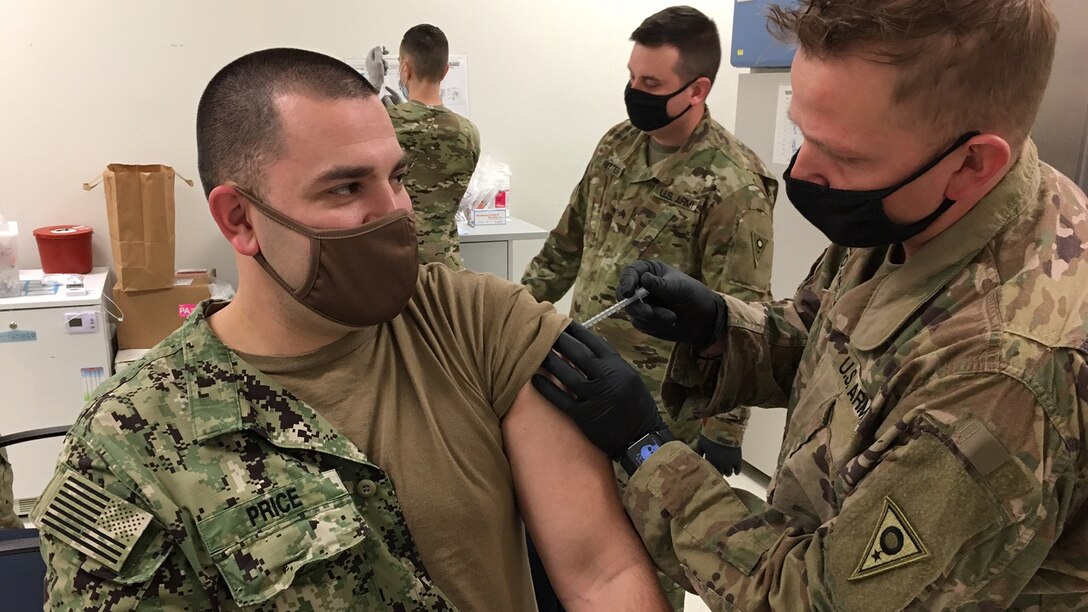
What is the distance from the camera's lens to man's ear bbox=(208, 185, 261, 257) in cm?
119

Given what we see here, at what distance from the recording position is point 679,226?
233cm

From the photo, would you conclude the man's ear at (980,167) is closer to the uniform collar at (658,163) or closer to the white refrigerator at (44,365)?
the uniform collar at (658,163)

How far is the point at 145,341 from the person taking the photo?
3621 millimetres

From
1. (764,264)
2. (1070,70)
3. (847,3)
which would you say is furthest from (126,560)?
(1070,70)

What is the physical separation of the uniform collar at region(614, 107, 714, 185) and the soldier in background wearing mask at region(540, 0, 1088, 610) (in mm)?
1202

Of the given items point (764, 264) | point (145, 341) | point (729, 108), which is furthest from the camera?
point (729, 108)

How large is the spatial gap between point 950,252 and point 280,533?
3.28 ft

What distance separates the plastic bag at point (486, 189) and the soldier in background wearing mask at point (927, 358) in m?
3.15

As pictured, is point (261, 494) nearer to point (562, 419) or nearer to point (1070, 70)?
point (562, 419)

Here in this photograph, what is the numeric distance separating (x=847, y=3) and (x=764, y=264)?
4.39ft

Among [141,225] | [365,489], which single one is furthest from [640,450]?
[141,225]

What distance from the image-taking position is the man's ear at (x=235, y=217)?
1188 millimetres

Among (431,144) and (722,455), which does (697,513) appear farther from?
(431,144)

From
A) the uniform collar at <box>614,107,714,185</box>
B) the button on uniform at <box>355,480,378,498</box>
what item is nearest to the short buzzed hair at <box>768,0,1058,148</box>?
the button on uniform at <box>355,480,378,498</box>
